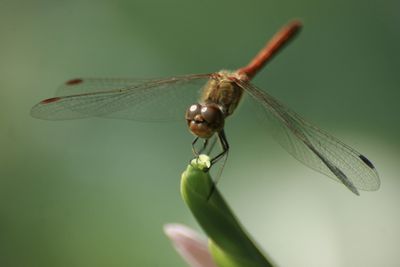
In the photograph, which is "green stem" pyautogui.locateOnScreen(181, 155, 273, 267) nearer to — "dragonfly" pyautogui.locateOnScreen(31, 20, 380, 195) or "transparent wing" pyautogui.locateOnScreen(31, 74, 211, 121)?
"dragonfly" pyautogui.locateOnScreen(31, 20, 380, 195)

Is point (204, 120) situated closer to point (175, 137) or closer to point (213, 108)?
point (213, 108)

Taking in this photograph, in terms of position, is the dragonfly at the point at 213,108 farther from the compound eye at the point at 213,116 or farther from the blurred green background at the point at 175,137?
the blurred green background at the point at 175,137

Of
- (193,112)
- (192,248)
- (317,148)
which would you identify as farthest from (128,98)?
(192,248)

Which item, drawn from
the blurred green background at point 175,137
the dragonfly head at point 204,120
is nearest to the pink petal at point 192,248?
the dragonfly head at point 204,120

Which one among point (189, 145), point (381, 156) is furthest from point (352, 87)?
point (189, 145)

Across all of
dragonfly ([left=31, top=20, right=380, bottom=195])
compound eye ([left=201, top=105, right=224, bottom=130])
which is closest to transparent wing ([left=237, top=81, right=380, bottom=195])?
dragonfly ([left=31, top=20, right=380, bottom=195])
